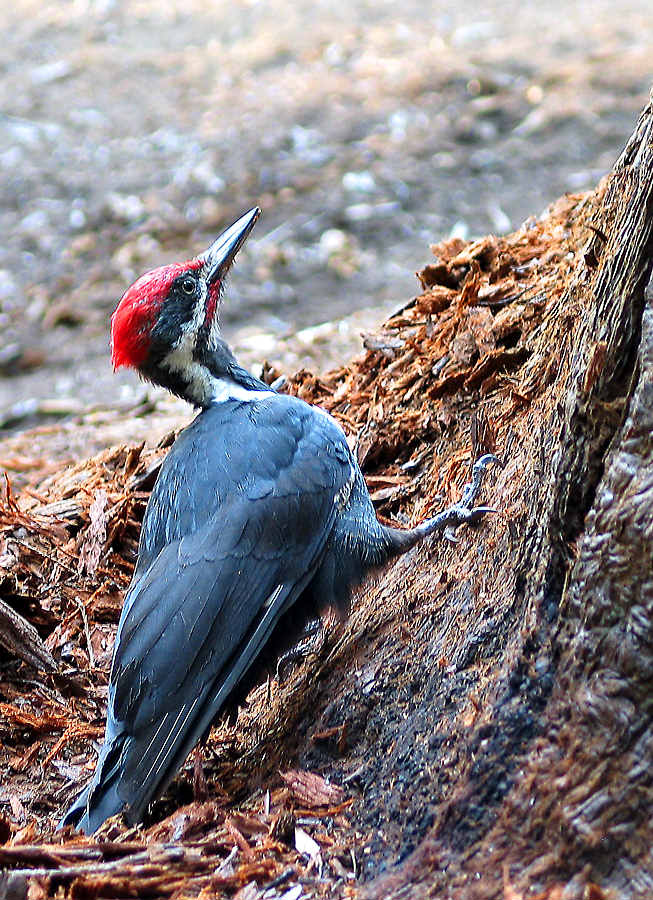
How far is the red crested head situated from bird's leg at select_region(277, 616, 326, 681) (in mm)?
1098

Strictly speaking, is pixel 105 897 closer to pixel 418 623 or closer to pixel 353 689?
pixel 353 689

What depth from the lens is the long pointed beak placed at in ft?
12.3

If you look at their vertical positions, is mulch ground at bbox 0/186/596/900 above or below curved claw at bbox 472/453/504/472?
below

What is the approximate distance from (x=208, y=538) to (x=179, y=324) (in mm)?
947

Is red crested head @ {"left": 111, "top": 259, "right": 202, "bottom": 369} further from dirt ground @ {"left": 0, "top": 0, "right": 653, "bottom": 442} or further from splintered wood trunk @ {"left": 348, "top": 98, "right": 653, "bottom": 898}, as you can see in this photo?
dirt ground @ {"left": 0, "top": 0, "right": 653, "bottom": 442}

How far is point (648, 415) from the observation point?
2045mm

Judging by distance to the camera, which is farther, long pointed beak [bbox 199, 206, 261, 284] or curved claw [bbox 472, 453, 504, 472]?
long pointed beak [bbox 199, 206, 261, 284]

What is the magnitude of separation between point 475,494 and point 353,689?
0.67m

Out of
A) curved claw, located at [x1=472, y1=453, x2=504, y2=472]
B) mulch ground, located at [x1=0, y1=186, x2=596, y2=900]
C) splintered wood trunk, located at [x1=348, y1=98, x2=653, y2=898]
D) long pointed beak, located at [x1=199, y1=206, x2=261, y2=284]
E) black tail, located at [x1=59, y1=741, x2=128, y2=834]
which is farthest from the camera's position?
long pointed beak, located at [x1=199, y1=206, x2=261, y2=284]

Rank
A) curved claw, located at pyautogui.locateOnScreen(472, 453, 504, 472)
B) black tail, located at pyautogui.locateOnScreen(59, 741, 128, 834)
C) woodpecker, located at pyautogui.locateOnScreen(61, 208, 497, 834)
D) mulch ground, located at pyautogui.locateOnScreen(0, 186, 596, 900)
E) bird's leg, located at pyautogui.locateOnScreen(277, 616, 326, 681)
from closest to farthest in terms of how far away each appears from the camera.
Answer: mulch ground, located at pyautogui.locateOnScreen(0, 186, 596, 900)
black tail, located at pyautogui.locateOnScreen(59, 741, 128, 834)
woodpecker, located at pyautogui.locateOnScreen(61, 208, 497, 834)
curved claw, located at pyautogui.locateOnScreen(472, 453, 504, 472)
bird's leg, located at pyautogui.locateOnScreen(277, 616, 326, 681)

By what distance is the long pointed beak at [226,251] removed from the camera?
12.3 ft

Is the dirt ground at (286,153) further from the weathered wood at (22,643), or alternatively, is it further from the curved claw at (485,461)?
the curved claw at (485,461)

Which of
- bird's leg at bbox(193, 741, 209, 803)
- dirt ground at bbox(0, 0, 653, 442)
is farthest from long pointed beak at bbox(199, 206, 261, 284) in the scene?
dirt ground at bbox(0, 0, 653, 442)

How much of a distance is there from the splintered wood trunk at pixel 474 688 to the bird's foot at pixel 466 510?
4 cm
